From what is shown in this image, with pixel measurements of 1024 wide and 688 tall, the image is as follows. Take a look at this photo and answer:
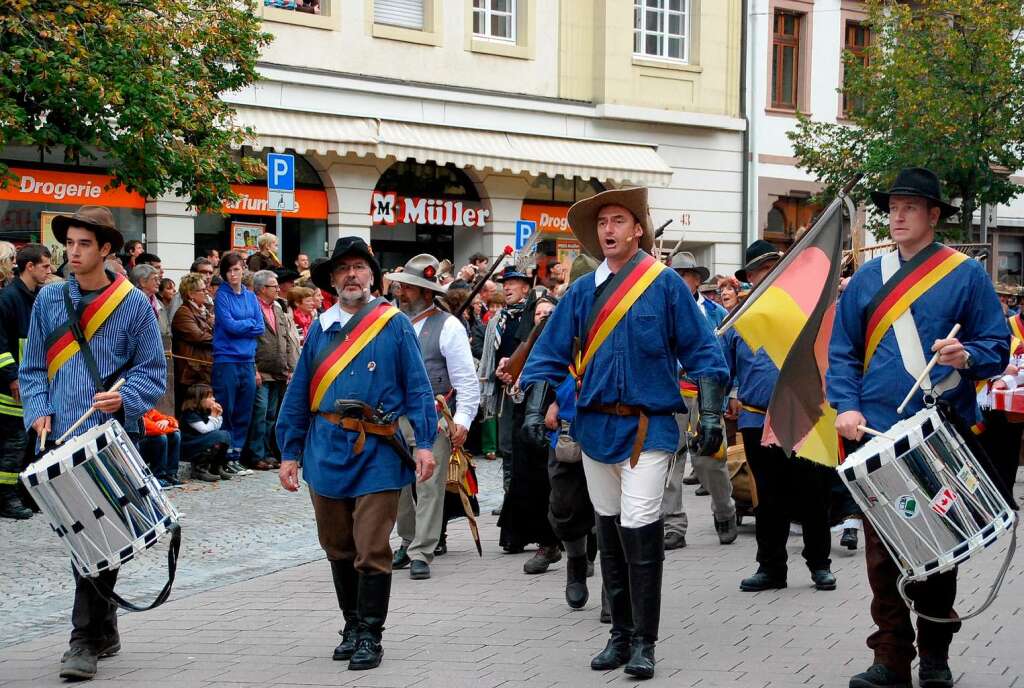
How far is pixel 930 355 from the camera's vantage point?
623cm

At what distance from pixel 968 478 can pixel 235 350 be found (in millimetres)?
9261

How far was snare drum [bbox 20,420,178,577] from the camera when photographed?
6.42 metres

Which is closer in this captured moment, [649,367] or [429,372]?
[649,367]

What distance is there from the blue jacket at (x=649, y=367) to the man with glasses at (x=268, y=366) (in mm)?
7940

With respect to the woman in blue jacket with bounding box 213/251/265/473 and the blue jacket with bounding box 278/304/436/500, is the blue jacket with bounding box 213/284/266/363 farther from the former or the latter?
the blue jacket with bounding box 278/304/436/500

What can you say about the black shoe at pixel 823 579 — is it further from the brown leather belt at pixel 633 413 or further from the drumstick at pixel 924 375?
the drumstick at pixel 924 375

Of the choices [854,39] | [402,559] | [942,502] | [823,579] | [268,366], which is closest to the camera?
[942,502]

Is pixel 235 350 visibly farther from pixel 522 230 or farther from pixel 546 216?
pixel 546 216

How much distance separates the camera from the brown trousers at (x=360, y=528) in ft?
22.8

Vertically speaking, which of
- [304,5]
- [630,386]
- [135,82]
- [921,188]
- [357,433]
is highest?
[304,5]

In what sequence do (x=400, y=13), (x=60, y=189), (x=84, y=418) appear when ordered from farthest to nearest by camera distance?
(x=400, y=13) < (x=60, y=189) < (x=84, y=418)

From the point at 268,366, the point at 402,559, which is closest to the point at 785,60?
the point at 268,366

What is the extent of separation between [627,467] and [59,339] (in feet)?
8.83

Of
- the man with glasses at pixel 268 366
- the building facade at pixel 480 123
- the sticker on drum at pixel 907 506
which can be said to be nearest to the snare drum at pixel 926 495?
the sticker on drum at pixel 907 506
